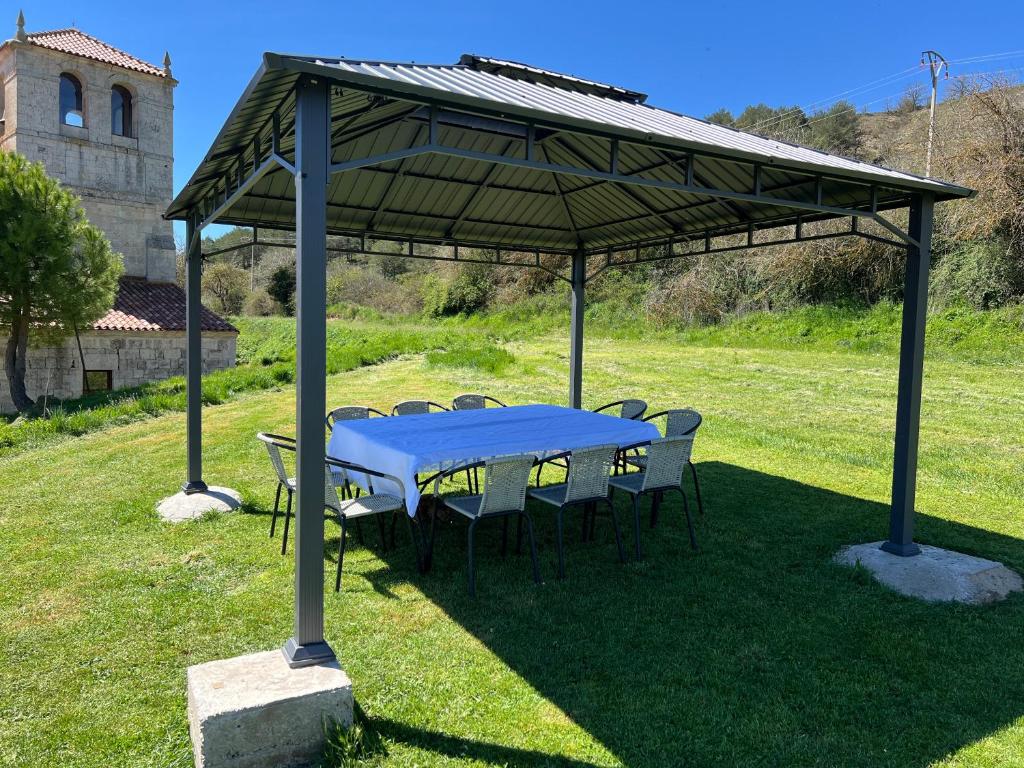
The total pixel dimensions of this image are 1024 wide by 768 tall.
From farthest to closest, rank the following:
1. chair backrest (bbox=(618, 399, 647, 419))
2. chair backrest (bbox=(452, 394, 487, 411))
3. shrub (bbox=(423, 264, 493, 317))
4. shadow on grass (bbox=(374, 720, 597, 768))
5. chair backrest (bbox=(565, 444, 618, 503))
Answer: shrub (bbox=(423, 264, 493, 317)) → chair backrest (bbox=(452, 394, 487, 411)) → chair backrest (bbox=(618, 399, 647, 419)) → chair backrest (bbox=(565, 444, 618, 503)) → shadow on grass (bbox=(374, 720, 597, 768))

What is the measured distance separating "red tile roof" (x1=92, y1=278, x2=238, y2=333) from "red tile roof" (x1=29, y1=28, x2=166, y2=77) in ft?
24.7

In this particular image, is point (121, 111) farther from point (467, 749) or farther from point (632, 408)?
point (467, 749)

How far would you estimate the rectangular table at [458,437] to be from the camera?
5.12m

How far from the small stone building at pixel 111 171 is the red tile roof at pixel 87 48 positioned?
0.05 m

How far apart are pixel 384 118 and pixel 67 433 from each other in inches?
367

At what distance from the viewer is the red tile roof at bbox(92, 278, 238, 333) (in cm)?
2208

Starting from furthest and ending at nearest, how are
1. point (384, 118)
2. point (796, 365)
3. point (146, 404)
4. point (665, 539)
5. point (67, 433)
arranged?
point (796, 365) → point (146, 404) → point (67, 433) → point (665, 539) → point (384, 118)

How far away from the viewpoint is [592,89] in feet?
20.6

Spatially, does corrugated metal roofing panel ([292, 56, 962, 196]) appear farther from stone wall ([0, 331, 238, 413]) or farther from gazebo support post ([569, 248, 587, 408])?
stone wall ([0, 331, 238, 413])

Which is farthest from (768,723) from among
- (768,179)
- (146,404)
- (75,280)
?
(75,280)

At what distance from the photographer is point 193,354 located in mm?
6730

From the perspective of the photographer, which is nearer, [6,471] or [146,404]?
[6,471]

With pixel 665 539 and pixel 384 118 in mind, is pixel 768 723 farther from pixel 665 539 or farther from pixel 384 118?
pixel 384 118

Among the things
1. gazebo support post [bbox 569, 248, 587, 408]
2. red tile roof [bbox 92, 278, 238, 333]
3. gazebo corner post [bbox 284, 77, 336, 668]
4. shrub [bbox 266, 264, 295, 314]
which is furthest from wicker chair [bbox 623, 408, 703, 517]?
shrub [bbox 266, 264, 295, 314]
